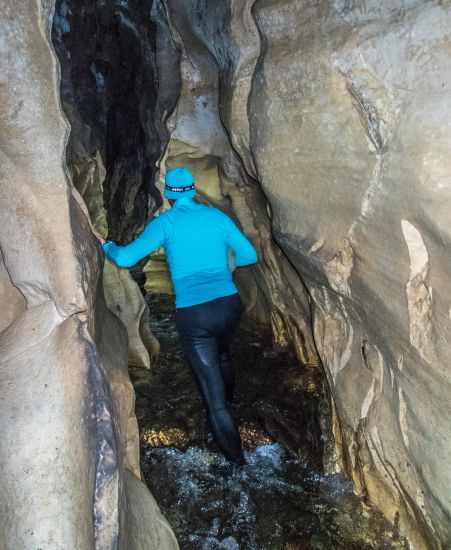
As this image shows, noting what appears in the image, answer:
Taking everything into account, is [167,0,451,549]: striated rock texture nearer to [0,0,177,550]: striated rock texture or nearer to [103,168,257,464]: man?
[103,168,257,464]: man

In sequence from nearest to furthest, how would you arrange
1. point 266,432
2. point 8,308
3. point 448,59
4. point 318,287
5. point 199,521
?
point 448,59 → point 8,308 → point 199,521 → point 318,287 → point 266,432

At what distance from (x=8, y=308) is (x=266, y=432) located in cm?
215

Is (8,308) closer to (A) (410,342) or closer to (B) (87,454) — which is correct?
(B) (87,454)

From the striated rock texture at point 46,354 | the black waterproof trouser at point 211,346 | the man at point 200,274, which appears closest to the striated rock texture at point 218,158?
the man at point 200,274

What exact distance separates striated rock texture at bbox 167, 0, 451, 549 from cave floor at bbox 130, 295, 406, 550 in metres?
0.24

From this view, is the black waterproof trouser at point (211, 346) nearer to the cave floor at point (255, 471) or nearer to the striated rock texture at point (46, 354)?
the cave floor at point (255, 471)

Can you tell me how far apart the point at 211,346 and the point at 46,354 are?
1.15m

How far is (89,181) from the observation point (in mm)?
4461

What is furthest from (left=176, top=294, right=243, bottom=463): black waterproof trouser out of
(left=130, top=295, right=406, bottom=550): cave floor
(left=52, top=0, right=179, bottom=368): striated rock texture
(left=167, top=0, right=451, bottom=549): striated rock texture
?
(left=52, top=0, right=179, bottom=368): striated rock texture

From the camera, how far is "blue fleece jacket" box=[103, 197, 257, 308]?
3209 millimetres

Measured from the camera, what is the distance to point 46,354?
246 centimetres

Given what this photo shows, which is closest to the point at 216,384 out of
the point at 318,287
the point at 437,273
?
the point at 318,287

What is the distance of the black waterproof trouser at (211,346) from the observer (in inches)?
129

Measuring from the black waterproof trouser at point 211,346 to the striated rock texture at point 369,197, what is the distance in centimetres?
66
